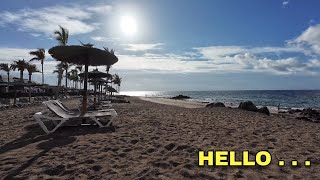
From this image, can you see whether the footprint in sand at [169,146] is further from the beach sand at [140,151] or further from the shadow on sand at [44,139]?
the shadow on sand at [44,139]

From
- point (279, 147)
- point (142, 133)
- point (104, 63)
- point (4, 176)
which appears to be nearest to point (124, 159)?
point (4, 176)

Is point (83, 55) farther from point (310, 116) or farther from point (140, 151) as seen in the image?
point (310, 116)

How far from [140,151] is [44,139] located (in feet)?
9.69

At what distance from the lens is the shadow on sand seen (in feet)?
17.4

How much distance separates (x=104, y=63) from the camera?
34.9 ft

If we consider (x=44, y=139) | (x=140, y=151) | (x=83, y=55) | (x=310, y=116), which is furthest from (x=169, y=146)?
(x=310, y=116)

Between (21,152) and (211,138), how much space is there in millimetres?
4679

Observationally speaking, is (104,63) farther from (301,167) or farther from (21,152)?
(301,167)

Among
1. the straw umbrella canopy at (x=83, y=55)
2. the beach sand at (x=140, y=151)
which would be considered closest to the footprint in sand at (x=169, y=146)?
the beach sand at (x=140, y=151)

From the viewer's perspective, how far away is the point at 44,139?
727cm

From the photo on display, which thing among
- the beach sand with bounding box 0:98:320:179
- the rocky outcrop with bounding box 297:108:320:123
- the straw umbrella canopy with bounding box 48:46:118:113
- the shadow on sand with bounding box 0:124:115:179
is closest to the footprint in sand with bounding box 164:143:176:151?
the beach sand with bounding box 0:98:320:179

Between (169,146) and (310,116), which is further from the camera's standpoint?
(310,116)

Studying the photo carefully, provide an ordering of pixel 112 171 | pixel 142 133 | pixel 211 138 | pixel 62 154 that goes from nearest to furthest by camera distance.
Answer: pixel 112 171, pixel 62 154, pixel 211 138, pixel 142 133

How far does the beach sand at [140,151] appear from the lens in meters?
4.64
